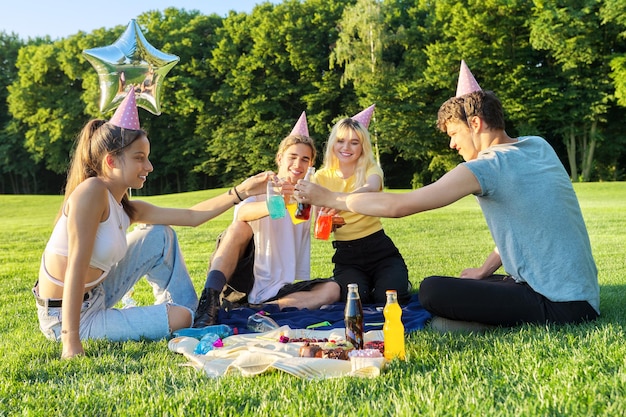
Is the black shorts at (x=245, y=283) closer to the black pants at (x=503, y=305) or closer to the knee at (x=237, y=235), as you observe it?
the knee at (x=237, y=235)

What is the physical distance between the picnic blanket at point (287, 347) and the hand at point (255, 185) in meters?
0.88

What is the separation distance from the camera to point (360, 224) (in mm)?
5102

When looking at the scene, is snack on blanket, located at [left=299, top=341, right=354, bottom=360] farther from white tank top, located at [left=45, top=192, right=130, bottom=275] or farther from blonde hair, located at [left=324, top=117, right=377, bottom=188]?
blonde hair, located at [left=324, top=117, right=377, bottom=188]

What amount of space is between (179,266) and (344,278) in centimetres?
141

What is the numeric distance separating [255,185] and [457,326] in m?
1.77

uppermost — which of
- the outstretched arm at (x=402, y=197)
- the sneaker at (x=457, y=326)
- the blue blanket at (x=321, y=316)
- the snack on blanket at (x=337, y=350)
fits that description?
the outstretched arm at (x=402, y=197)

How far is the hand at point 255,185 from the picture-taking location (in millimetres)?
4449

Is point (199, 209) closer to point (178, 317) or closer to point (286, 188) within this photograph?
point (286, 188)

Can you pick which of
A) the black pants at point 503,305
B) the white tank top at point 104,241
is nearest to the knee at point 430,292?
the black pants at point 503,305

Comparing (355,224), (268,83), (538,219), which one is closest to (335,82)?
(268,83)

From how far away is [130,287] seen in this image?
4027 mm

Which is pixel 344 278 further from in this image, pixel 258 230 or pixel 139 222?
pixel 139 222

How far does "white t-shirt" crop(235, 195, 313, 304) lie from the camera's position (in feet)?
16.1

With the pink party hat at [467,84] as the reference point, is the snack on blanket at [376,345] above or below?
below
